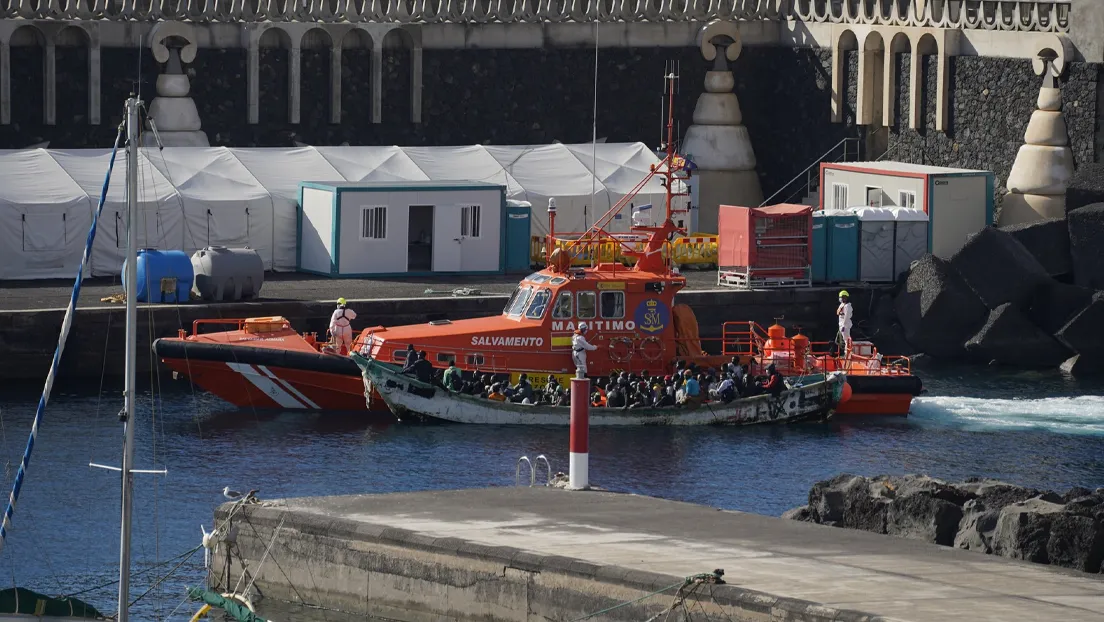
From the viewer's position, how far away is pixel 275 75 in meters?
51.2

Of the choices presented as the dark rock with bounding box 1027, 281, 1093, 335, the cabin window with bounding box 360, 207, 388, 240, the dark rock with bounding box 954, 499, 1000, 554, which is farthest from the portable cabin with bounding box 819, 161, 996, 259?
the dark rock with bounding box 954, 499, 1000, 554

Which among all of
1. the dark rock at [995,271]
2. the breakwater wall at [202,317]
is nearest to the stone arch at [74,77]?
the breakwater wall at [202,317]

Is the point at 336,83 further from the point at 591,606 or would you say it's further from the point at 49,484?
the point at 591,606

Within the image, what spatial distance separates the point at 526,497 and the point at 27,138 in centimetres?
2660

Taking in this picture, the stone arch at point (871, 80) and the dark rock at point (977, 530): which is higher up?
the stone arch at point (871, 80)

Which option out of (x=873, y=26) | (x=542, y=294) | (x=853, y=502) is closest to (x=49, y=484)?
(x=542, y=294)

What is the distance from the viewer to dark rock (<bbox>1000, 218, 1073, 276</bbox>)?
149 feet

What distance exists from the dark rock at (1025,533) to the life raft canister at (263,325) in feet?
55.5

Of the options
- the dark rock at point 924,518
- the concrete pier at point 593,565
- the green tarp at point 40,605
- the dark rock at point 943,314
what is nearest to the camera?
the concrete pier at point 593,565

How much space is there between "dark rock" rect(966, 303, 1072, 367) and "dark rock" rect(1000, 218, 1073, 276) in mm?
1984

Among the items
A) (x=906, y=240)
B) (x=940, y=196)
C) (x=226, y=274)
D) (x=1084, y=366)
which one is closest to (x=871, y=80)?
(x=940, y=196)

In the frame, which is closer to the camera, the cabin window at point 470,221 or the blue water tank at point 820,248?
the cabin window at point 470,221

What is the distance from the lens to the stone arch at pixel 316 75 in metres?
51.4

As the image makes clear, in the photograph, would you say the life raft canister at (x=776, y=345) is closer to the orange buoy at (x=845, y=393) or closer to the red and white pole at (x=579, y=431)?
the orange buoy at (x=845, y=393)
